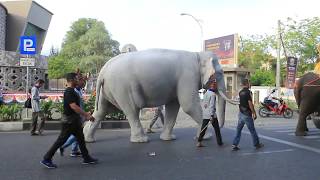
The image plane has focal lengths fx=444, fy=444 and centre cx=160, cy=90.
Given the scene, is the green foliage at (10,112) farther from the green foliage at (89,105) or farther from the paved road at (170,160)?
the paved road at (170,160)

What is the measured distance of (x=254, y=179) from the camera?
6512 mm

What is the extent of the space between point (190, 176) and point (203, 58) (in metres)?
4.44

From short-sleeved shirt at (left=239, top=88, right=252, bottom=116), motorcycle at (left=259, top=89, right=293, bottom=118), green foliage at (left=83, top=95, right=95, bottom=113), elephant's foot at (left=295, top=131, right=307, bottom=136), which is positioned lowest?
elephant's foot at (left=295, top=131, right=307, bottom=136)

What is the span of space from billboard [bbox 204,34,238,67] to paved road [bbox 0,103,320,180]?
24401 millimetres

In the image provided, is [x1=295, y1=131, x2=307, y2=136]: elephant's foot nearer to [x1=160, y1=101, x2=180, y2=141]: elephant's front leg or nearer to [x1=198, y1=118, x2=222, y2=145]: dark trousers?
[x1=198, y1=118, x2=222, y2=145]: dark trousers

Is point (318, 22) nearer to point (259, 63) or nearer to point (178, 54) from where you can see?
point (259, 63)

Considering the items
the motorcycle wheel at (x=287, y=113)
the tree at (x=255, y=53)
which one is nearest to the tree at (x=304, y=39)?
the tree at (x=255, y=53)

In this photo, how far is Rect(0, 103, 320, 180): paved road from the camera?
679 cm

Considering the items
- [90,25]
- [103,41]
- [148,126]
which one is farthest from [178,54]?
[90,25]

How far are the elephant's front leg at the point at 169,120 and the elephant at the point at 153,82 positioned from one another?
45 centimetres

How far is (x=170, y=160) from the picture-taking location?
8008 mm

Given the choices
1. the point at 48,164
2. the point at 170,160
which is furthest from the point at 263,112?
the point at 48,164

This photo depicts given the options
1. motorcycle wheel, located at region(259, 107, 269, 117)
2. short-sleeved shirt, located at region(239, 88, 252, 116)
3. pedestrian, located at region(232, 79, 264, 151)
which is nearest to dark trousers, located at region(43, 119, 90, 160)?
pedestrian, located at region(232, 79, 264, 151)

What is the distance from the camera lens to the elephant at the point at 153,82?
10133mm
